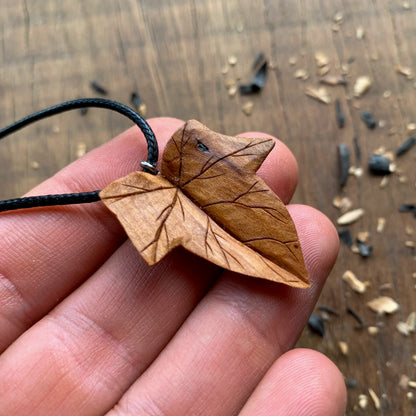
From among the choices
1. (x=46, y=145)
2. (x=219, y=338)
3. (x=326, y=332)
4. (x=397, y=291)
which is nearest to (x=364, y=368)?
(x=326, y=332)

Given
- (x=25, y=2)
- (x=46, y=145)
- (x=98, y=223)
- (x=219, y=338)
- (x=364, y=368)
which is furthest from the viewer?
(x=25, y=2)

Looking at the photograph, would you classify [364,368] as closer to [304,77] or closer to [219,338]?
[219,338]

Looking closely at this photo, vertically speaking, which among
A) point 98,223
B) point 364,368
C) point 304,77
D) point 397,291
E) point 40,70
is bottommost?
point 364,368

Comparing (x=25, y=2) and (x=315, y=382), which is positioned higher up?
(x=25, y=2)

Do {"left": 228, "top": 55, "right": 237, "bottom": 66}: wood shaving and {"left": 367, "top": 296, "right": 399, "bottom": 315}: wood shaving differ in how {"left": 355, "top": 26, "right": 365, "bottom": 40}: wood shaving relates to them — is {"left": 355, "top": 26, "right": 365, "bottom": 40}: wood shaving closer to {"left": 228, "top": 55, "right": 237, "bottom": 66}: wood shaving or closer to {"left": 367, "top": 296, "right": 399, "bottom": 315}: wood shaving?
{"left": 228, "top": 55, "right": 237, "bottom": 66}: wood shaving

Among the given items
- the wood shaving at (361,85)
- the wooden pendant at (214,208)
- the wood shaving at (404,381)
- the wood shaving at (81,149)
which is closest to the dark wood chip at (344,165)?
the wood shaving at (361,85)

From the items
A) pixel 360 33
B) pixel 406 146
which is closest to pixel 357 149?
pixel 406 146

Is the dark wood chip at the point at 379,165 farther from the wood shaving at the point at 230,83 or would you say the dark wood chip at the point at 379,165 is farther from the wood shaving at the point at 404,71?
the wood shaving at the point at 230,83
